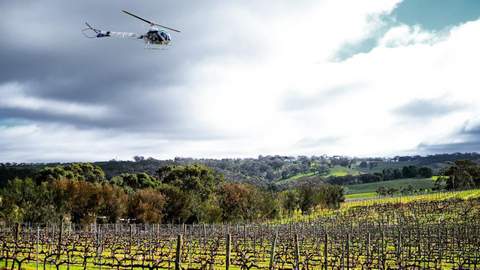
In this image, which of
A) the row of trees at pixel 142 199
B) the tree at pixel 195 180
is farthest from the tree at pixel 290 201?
the tree at pixel 195 180

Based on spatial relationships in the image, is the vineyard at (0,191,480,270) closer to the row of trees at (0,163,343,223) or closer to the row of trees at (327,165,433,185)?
the row of trees at (0,163,343,223)

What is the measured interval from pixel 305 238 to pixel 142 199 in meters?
26.7

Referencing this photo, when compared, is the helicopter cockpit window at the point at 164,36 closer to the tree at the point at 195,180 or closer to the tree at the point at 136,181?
the tree at the point at 195,180

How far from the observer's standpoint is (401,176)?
15488 cm

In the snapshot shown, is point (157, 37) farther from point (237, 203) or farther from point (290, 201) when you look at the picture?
point (290, 201)

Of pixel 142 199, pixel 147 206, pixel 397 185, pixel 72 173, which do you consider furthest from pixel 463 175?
pixel 72 173

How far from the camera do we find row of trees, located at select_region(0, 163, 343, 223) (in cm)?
5503

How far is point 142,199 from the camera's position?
205 ft

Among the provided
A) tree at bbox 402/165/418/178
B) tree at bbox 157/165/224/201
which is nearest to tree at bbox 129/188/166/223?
tree at bbox 157/165/224/201

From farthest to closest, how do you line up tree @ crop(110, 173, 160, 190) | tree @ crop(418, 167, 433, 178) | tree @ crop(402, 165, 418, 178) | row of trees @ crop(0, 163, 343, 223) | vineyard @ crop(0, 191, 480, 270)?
tree @ crop(402, 165, 418, 178)
tree @ crop(418, 167, 433, 178)
tree @ crop(110, 173, 160, 190)
row of trees @ crop(0, 163, 343, 223)
vineyard @ crop(0, 191, 480, 270)

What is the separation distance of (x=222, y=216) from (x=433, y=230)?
107ft

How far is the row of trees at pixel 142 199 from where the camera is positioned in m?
55.0

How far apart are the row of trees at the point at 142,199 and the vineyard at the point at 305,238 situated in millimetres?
2773

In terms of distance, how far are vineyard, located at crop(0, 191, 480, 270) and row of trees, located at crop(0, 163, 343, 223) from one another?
277cm
